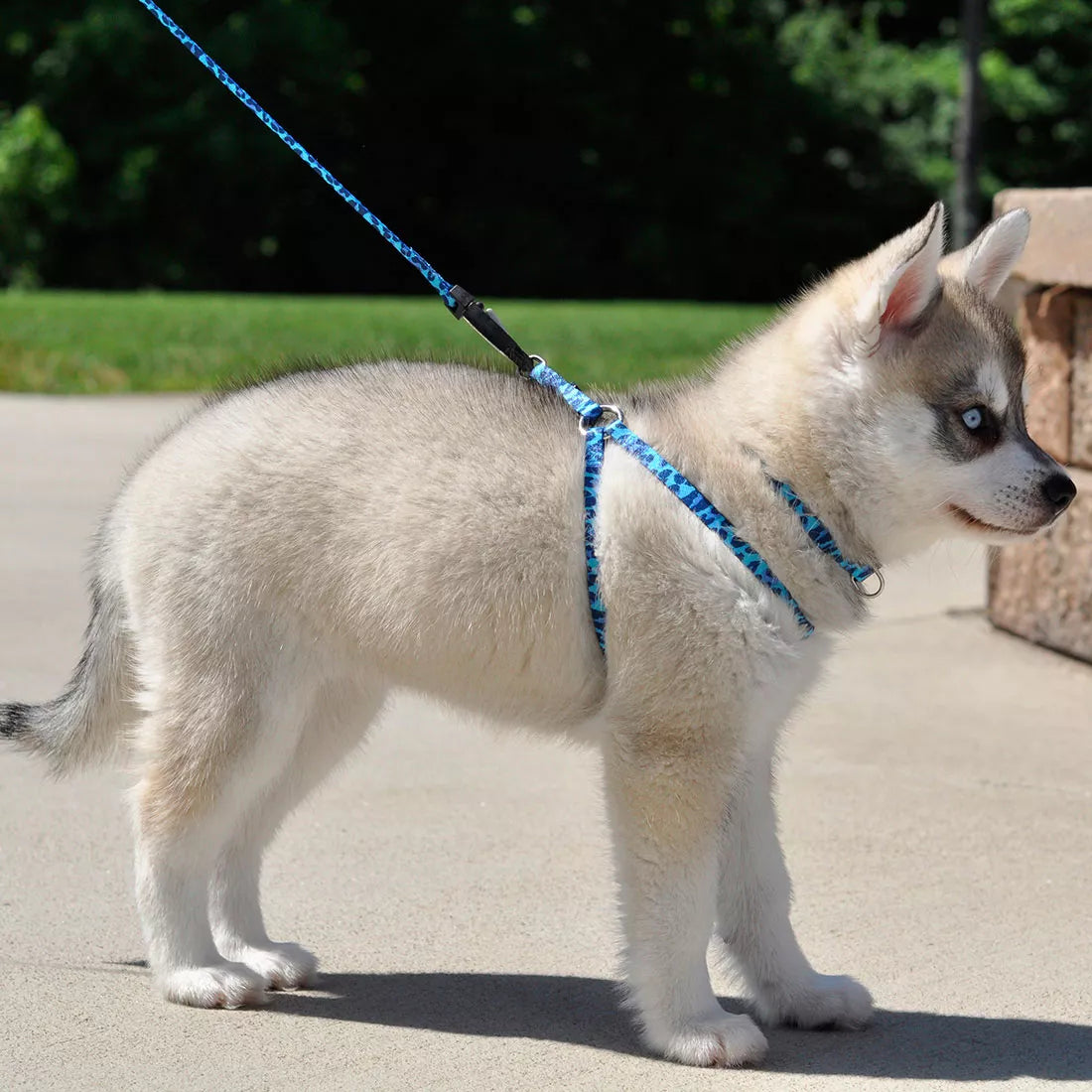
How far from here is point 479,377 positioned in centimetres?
373

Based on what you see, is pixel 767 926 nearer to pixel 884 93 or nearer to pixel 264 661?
pixel 264 661

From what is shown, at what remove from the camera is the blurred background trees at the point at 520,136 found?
31172 millimetres

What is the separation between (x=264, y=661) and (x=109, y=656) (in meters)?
0.51

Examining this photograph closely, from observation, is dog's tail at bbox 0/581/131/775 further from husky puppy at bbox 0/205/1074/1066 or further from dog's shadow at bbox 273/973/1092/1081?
dog's shadow at bbox 273/973/1092/1081

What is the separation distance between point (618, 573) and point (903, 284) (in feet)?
2.57

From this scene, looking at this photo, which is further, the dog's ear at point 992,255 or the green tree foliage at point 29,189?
the green tree foliage at point 29,189

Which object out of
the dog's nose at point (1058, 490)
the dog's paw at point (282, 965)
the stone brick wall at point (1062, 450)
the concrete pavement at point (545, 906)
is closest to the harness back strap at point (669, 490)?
the dog's nose at point (1058, 490)

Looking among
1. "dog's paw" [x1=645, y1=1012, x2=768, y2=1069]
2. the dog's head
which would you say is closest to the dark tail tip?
"dog's paw" [x1=645, y1=1012, x2=768, y2=1069]

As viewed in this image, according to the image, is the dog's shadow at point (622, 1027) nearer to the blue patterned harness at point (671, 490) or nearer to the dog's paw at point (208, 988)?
the dog's paw at point (208, 988)

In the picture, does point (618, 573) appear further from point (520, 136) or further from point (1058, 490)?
point (520, 136)

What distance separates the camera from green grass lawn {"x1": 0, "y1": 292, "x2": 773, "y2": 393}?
12.0 m

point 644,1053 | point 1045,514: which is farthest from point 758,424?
point 644,1053

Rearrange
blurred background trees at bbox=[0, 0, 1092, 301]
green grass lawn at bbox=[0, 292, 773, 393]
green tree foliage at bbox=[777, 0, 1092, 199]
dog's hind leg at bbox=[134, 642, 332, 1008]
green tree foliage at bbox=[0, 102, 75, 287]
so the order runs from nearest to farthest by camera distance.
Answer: dog's hind leg at bbox=[134, 642, 332, 1008] < green grass lawn at bbox=[0, 292, 773, 393] < green tree foliage at bbox=[0, 102, 75, 287] < blurred background trees at bbox=[0, 0, 1092, 301] < green tree foliage at bbox=[777, 0, 1092, 199]

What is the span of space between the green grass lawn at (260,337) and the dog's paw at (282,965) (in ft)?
21.0
